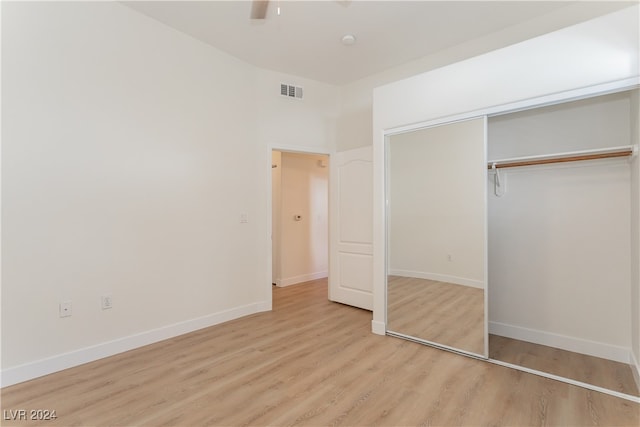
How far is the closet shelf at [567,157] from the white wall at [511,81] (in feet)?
1.83

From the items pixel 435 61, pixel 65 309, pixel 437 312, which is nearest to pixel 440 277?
pixel 437 312

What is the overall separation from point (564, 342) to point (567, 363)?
1.03 feet

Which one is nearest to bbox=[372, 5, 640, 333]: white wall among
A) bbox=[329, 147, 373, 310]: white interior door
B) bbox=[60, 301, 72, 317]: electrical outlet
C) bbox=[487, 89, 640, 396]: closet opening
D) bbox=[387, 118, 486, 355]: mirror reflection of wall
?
bbox=[387, 118, 486, 355]: mirror reflection of wall

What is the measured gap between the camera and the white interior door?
4102 mm

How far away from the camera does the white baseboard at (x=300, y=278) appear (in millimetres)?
5480

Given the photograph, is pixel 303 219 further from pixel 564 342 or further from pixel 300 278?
pixel 564 342

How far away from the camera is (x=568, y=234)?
113 inches

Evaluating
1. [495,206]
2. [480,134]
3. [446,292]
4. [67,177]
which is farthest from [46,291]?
[495,206]

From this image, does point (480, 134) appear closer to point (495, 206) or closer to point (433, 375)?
point (495, 206)

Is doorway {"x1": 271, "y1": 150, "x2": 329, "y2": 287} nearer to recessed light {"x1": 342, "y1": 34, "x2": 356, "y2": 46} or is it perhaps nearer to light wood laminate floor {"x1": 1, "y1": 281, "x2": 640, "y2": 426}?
recessed light {"x1": 342, "y1": 34, "x2": 356, "y2": 46}

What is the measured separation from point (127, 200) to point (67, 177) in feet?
1.58

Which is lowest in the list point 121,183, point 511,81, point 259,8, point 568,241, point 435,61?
point 568,241

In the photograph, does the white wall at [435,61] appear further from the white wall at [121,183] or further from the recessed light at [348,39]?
the white wall at [121,183]

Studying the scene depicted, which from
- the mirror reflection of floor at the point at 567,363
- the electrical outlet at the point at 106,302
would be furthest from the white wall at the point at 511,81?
the electrical outlet at the point at 106,302
